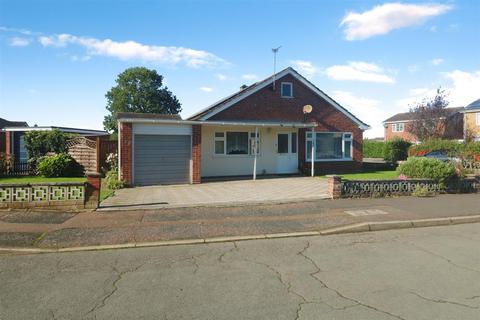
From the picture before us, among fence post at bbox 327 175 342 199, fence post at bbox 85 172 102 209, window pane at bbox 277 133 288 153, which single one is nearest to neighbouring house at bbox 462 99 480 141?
window pane at bbox 277 133 288 153

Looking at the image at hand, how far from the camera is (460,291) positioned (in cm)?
481

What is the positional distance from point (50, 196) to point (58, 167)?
30.3 feet

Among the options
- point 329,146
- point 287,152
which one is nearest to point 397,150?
point 329,146

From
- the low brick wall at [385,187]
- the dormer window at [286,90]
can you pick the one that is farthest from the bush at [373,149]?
the low brick wall at [385,187]

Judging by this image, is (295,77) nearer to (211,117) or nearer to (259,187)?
(211,117)

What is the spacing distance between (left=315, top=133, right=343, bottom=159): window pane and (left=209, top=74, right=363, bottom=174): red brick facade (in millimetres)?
331

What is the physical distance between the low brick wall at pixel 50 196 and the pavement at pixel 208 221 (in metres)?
0.41

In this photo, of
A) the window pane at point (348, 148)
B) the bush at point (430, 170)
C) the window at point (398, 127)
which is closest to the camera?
the bush at point (430, 170)

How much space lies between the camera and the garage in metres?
15.8

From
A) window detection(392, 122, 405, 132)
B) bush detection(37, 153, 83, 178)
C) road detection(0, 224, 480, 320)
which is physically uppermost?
window detection(392, 122, 405, 132)

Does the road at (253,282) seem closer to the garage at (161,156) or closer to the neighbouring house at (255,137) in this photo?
the garage at (161,156)

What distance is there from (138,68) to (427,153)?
4659 cm

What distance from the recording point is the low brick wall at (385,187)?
39.4 ft

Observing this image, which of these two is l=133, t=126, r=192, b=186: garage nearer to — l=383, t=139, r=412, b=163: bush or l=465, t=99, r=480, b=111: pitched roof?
l=383, t=139, r=412, b=163: bush
